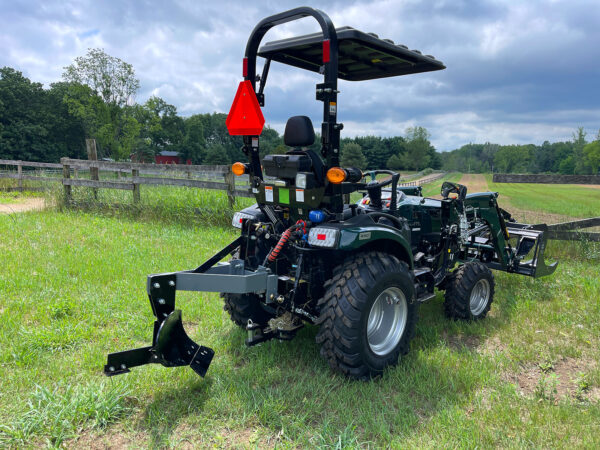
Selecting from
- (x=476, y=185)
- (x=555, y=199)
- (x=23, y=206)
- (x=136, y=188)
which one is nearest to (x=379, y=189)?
(x=476, y=185)

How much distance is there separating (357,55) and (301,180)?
4.87 feet

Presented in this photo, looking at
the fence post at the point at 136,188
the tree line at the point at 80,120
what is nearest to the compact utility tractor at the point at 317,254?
the fence post at the point at 136,188

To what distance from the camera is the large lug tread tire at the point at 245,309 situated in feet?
12.2

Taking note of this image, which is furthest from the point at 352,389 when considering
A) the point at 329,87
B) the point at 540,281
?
the point at 540,281

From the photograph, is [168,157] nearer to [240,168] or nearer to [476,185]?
[476,185]

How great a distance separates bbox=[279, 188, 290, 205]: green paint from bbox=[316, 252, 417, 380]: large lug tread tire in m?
0.67

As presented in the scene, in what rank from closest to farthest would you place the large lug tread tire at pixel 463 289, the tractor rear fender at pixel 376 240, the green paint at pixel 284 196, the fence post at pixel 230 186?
the tractor rear fender at pixel 376 240
the green paint at pixel 284 196
the large lug tread tire at pixel 463 289
the fence post at pixel 230 186

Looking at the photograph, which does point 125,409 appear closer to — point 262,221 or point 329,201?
point 262,221

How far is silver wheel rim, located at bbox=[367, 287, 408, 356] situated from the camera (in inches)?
135

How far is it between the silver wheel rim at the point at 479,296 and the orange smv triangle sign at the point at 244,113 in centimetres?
289

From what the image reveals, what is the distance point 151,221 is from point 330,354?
24.9 ft

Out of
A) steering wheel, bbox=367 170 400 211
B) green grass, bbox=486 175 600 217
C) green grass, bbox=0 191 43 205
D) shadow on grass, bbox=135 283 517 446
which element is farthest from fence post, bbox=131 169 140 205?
green grass, bbox=486 175 600 217

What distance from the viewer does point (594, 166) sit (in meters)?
49.0

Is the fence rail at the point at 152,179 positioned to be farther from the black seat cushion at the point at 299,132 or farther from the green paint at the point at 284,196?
the black seat cushion at the point at 299,132
